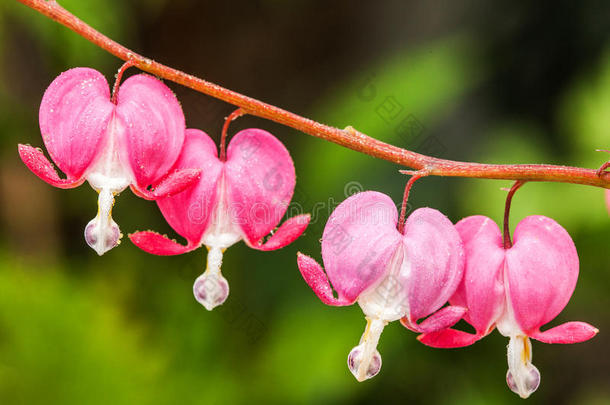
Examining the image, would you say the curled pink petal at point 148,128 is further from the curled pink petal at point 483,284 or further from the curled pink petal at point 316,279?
the curled pink petal at point 483,284

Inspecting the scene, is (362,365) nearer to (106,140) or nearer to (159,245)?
(159,245)

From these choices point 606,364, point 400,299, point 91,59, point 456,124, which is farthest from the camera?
point 456,124

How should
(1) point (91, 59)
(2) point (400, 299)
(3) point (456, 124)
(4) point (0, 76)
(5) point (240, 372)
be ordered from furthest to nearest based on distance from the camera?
1. (3) point (456, 124)
2. (4) point (0, 76)
3. (1) point (91, 59)
4. (5) point (240, 372)
5. (2) point (400, 299)

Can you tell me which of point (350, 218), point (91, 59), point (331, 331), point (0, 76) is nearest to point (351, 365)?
point (350, 218)

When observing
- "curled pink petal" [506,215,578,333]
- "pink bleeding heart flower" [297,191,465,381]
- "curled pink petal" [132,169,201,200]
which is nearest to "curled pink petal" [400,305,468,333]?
"pink bleeding heart flower" [297,191,465,381]

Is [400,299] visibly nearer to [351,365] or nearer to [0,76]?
[351,365]

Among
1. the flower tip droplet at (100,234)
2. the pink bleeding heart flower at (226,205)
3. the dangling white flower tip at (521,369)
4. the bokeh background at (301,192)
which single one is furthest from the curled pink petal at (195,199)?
the bokeh background at (301,192)
